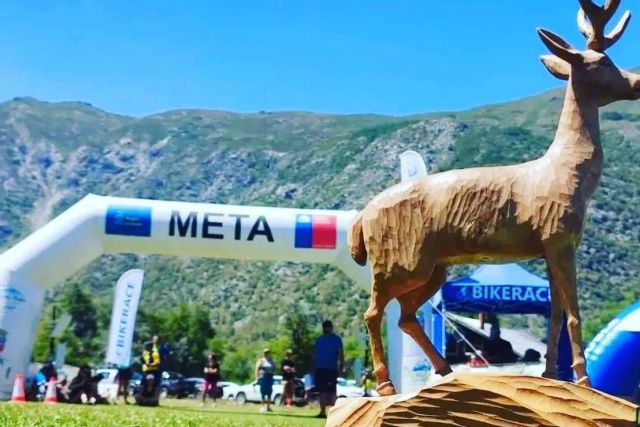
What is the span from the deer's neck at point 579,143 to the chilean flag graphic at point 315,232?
814cm

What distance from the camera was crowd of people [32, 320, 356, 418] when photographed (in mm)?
11469

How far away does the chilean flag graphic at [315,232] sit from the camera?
12.6 m

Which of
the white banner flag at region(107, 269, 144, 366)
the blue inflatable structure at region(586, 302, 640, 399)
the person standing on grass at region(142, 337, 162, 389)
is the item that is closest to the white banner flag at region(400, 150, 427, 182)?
the person standing on grass at region(142, 337, 162, 389)

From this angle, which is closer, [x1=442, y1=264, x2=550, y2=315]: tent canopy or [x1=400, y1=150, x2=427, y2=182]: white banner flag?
[x1=400, y1=150, x2=427, y2=182]: white banner flag

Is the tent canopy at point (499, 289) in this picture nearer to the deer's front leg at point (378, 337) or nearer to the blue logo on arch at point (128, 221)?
the blue logo on arch at point (128, 221)

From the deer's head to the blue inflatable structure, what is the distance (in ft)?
14.3

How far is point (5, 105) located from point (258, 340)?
127 m

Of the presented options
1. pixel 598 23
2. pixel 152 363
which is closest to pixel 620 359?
pixel 598 23

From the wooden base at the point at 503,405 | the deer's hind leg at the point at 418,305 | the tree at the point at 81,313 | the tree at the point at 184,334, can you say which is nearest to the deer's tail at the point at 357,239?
the deer's hind leg at the point at 418,305

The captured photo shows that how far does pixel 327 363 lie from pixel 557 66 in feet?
24.4

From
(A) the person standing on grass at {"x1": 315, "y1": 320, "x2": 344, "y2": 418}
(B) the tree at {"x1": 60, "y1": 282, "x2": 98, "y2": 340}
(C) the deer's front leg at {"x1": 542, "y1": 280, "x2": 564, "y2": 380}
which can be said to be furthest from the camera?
(B) the tree at {"x1": 60, "y1": 282, "x2": 98, "y2": 340}

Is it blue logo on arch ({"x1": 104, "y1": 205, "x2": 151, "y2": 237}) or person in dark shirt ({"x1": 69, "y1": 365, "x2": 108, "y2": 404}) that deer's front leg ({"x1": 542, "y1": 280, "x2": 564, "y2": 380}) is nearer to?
blue logo on arch ({"x1": 104, "y1": 205, "x2": 151, "y2": 237})

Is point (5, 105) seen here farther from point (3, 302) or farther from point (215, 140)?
point (3, 302)

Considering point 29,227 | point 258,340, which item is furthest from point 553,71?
point 29,227
